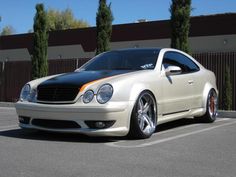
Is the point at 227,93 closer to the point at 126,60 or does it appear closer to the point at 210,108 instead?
the point at 210,108

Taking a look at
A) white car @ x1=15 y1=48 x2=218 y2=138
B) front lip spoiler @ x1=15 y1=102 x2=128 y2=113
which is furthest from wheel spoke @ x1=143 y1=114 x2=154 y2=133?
front lip spoiler @ x1=15 y1=102 x2=128 y2=113

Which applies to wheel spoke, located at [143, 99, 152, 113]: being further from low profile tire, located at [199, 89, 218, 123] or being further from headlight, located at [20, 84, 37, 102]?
low profile tire, located at [199, 89, 218, 123]

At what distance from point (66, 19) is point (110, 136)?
186 ft

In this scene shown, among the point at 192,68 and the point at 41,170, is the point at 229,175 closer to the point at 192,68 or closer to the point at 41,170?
the point at 41,170

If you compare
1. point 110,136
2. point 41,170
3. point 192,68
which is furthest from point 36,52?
point 41,170

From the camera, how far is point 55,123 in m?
6.64

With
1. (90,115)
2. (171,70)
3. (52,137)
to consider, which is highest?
(171,70)

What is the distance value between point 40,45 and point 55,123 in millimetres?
13706

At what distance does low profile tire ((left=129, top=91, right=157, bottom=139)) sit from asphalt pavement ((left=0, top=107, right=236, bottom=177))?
0.13 metres

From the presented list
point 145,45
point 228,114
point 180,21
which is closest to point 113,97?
point 228,114

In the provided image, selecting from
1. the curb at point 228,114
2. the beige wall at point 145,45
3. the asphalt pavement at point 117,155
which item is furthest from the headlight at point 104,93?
the beige wall at point 145,45

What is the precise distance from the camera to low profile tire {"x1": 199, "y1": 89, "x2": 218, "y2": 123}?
9.15m

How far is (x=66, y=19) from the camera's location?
6247cm

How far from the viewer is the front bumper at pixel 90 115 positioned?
6.34 m
